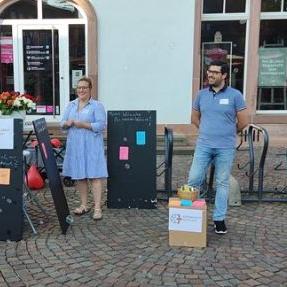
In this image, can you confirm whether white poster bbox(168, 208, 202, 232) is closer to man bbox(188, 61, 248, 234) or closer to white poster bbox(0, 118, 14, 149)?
man bbox(188, 61, 248, 234)

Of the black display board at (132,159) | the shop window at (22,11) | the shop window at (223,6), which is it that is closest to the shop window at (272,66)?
the shop window at (223,6)

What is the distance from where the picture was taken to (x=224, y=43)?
10.8m

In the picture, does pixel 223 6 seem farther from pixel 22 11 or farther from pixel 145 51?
pixel 22 11

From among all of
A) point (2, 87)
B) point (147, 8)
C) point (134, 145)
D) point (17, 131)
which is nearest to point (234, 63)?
point (147, 8)

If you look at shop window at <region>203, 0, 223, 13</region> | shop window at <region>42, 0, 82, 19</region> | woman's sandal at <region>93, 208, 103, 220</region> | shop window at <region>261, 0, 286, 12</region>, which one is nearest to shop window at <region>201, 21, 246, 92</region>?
shop window at <region>203, 0, 223, 13</region>

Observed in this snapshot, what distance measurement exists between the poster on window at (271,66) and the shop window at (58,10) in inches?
153

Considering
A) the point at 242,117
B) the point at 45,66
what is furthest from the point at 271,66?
the point at 242,117

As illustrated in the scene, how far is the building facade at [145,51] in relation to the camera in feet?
33.1

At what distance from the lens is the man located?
4.90m

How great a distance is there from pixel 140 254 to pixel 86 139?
1487 millimetres

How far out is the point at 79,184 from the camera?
18.8ft

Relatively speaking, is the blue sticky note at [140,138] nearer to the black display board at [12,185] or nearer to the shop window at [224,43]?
the black display board at [12,185]

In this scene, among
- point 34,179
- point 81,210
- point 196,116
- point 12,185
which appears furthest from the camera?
point 34,179

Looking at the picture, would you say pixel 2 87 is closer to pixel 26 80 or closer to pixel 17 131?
pixel 26 80
